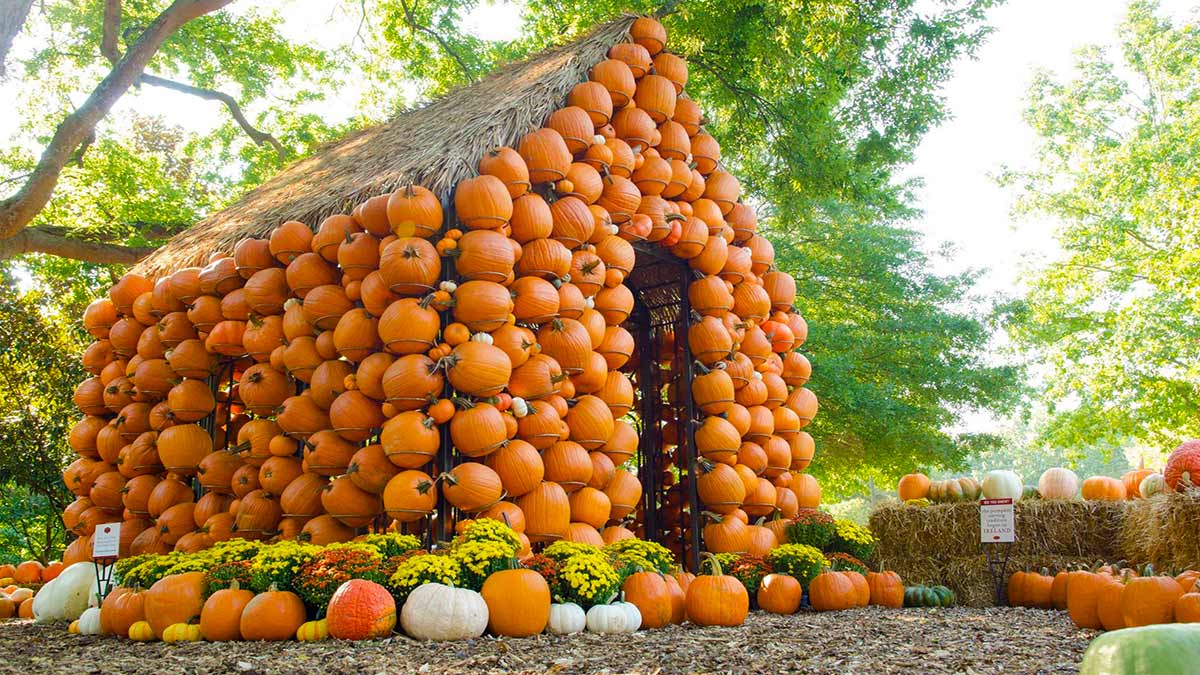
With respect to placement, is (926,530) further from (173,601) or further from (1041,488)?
(173,601)

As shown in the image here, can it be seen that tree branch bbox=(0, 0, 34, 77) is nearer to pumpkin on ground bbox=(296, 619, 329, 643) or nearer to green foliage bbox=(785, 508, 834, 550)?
pumpkin on ground bbox=(296, 619, 329, 643)

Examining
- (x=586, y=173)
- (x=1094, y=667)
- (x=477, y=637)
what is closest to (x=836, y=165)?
(x=586, y=173)

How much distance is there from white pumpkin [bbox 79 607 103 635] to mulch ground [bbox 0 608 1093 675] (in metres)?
0.20

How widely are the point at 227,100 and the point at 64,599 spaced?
32.0 ft

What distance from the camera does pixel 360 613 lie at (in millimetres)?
4375

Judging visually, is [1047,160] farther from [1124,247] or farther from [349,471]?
[349,471]

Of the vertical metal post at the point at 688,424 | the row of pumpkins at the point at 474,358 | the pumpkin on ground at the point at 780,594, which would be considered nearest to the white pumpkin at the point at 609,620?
the row of pumpkins at the point at 474,358

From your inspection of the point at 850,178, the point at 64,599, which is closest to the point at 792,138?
the point at 850,178

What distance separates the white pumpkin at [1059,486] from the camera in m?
8.37

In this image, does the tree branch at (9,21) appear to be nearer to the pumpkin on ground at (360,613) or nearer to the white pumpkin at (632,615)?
the pumpkin on ground at (360,613)

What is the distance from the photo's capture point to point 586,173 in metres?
6.86

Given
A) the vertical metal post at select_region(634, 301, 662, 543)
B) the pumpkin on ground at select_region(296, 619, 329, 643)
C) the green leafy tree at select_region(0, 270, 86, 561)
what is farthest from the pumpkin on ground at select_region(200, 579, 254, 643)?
the green leafy tree at select_region(0, 270, 86, 561)

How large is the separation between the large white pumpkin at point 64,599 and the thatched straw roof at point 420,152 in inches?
110

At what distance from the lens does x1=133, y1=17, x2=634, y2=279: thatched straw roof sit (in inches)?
253
